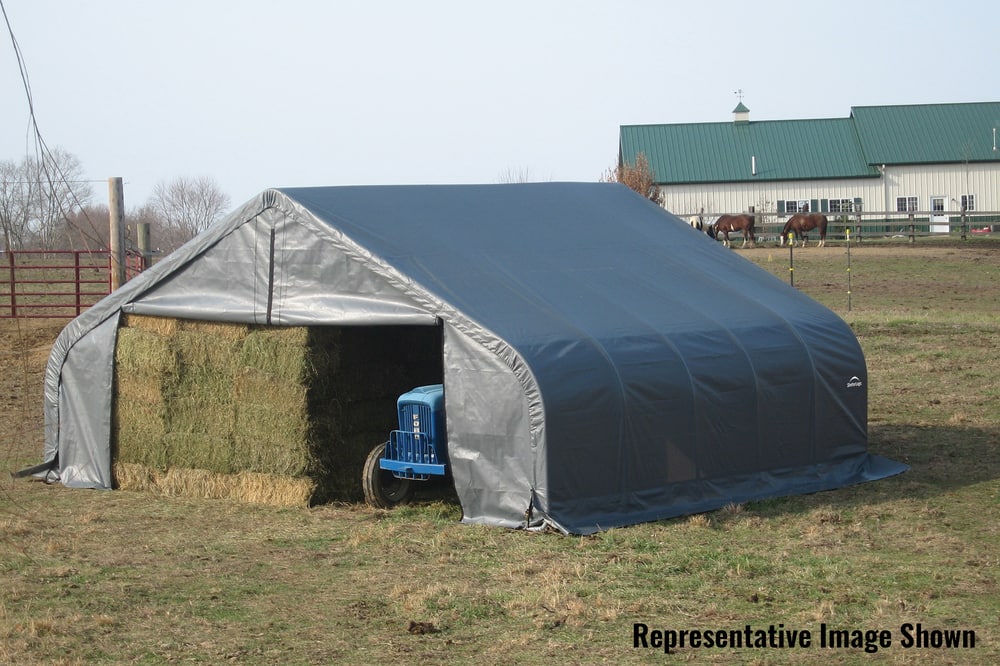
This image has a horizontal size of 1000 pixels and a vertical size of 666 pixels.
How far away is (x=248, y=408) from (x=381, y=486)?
158 cm

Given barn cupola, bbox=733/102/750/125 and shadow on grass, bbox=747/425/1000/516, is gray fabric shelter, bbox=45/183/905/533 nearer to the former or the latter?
shadow on grass, bbox=747/425/1000/516

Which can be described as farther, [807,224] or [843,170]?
[843,170]

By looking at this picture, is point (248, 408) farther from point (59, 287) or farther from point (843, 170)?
point (843, 170)

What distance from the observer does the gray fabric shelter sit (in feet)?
35.3

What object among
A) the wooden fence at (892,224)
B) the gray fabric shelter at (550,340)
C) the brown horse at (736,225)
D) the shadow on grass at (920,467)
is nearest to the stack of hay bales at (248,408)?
the gray fabric shelter at (550,340)

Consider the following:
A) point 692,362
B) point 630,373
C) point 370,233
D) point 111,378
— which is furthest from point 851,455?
point 111,378

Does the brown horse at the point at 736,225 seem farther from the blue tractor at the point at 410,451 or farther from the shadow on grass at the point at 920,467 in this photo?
the blue tractor at the point at 410,451

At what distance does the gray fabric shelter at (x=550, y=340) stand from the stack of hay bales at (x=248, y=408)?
0.85 feet

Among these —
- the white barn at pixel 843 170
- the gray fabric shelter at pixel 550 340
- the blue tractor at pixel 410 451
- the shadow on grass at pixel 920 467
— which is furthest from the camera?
the white barn at pixel 843 170

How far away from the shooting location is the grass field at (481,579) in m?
7.50

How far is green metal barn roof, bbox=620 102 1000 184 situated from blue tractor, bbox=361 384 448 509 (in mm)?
44596

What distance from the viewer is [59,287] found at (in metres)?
31.4

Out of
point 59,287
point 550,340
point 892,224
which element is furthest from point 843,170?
point 550,340

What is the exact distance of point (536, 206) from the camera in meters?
14.4
